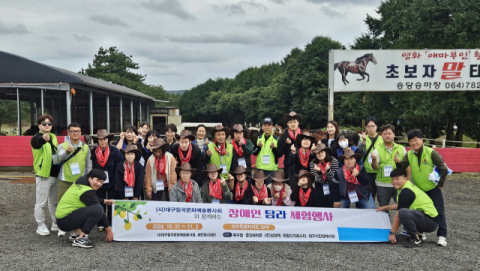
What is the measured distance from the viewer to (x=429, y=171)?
5520 millimetres

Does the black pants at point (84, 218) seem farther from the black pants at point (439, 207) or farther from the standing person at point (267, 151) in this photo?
the black pants at point (439, 207)

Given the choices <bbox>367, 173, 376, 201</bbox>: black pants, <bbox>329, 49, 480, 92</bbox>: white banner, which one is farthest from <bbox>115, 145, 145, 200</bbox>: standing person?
<bbox>329, 49, 480, 92</bbox>: white banner

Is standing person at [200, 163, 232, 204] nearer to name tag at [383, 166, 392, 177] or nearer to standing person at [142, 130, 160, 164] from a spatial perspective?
standing person at [142, 130, 160, 164]

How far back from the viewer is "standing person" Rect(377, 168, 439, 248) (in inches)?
207

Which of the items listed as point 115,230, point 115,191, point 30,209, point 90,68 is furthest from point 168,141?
point 90,68

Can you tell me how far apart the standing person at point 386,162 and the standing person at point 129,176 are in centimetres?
397

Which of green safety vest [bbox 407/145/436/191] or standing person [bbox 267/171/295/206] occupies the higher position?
green safety vest [bbox 407/145/436/191]

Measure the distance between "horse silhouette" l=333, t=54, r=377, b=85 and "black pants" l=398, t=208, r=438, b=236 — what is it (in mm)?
9374

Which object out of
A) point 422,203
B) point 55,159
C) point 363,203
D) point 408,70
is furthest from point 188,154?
point 408,70

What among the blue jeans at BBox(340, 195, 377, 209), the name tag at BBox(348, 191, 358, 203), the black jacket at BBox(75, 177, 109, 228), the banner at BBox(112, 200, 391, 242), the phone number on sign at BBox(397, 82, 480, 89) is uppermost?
the phone number on sign at BBox(397, 82, 480, 89)

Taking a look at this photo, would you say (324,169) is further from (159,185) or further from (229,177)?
(159,185)

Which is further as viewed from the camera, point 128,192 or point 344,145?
point 344,145

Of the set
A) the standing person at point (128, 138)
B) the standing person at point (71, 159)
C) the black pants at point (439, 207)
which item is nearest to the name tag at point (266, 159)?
the standing person at point (128, 138)

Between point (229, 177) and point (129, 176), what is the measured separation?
1691mm
